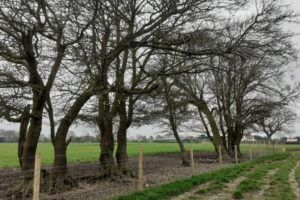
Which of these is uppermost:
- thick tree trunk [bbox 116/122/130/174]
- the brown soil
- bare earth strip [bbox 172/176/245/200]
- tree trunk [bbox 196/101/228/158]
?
tree trunk [bbox 196/101/228/158]

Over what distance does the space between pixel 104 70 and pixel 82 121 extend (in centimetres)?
649

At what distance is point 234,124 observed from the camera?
3697cm

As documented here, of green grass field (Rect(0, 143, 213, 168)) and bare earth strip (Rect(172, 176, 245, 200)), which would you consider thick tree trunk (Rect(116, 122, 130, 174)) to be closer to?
green grass field (Rect(0, 143, 213, 168))

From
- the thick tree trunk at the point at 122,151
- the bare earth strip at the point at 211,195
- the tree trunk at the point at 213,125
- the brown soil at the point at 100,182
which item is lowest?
the bare earth strip at the point at 211,195

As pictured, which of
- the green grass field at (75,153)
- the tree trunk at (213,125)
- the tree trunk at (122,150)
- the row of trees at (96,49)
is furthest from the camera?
the tree trunk at (213,125)

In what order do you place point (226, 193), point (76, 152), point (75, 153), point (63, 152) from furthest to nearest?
point (76, 152), point (75, 153), point (63, 152), point (226, 193)

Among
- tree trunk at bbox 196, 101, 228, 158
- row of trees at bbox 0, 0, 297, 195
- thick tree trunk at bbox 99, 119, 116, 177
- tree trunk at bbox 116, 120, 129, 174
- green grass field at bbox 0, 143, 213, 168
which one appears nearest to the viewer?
row of trees at bbox 0, 0, 297, 195

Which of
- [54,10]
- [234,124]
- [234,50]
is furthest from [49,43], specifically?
[234,124]

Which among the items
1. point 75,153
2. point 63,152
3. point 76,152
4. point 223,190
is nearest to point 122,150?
point 63,152

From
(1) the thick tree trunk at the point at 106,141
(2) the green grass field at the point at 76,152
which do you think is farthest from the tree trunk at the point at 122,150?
(2) the green grass field at the point at 76,152

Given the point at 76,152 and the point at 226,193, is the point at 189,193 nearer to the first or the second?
the point at 226,193

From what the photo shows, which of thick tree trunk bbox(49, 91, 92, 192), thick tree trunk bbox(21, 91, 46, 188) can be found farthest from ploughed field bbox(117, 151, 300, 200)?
thick tree trunk bbox(21, 91, 46, 188)

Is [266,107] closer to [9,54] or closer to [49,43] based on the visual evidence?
[49,43]

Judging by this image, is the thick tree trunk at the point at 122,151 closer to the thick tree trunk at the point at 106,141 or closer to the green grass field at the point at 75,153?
the thick tree trunk at the point at 106,141
